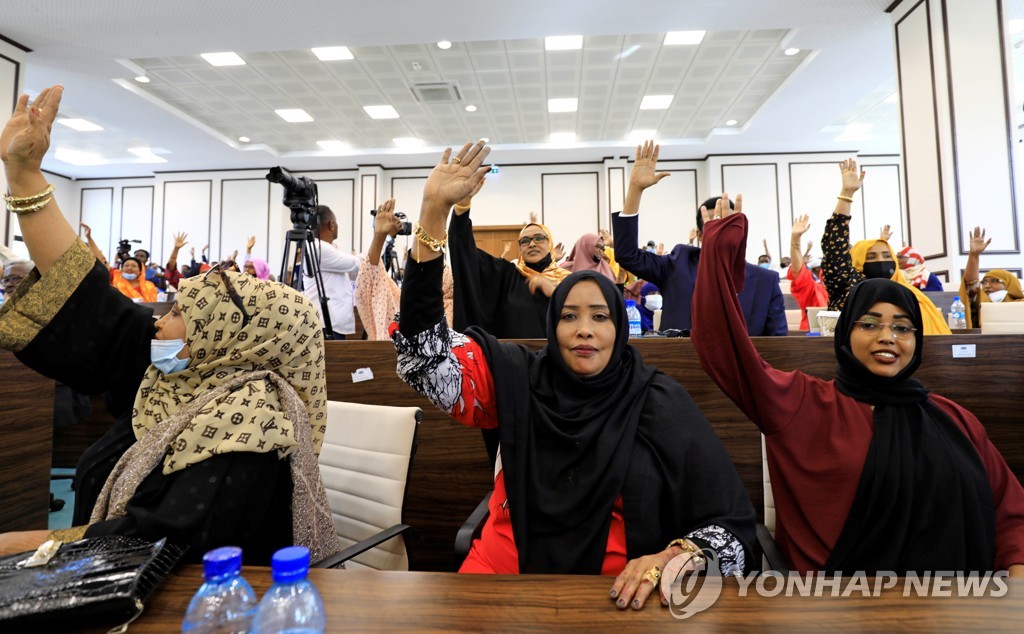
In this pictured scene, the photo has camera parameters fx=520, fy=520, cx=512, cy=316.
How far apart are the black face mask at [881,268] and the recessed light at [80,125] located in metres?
10.7

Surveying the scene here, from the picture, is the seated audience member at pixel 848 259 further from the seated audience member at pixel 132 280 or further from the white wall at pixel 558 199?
the white wall at pixel 558 199

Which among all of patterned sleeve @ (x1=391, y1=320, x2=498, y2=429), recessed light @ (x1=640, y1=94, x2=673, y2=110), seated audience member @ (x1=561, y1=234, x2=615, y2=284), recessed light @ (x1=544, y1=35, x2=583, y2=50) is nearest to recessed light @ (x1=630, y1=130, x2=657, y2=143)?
recessed light @ (x1=640, y1=94, x2=673, y2=110)

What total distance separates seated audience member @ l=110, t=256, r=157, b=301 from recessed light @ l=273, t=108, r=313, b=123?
11.7ft

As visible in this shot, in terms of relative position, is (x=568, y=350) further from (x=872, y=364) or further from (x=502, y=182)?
(x=502, y=182)

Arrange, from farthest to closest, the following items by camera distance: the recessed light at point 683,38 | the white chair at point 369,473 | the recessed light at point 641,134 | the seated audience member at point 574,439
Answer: the recessed light at point 641,134
the recessed light at point 683,38
the white chair at point 369,473
the seated audience member at point 574,439

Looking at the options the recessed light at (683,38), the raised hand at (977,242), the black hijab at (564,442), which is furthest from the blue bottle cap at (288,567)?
the recessed light at (683,38)

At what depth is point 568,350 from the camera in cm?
129

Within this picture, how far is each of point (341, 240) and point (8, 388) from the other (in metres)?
8.69

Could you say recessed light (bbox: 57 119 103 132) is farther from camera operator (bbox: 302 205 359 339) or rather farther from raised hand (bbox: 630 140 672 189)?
raised hand (bbox: 630 140 672 189)

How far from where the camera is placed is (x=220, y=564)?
2.11 feet

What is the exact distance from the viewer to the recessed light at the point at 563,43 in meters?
6.14

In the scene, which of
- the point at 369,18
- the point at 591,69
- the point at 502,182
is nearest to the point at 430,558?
the point at 369,18

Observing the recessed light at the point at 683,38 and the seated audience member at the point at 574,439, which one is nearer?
the seated audience member at the point at 574,439

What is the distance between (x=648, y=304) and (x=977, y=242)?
128 inches
